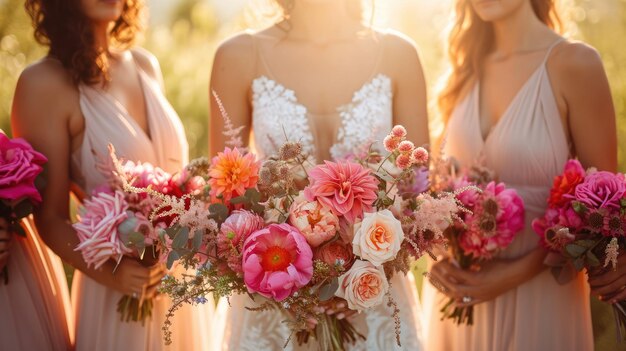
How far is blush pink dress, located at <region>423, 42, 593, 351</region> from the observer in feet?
11.7

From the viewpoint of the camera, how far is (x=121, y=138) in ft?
11.7

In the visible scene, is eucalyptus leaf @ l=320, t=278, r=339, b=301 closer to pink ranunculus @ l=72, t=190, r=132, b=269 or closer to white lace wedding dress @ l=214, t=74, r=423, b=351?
white lace wedding dress @ l=214, t=74, r=423, b=351

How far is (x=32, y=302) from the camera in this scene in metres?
3.45

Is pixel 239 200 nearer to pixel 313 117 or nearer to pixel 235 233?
pixel 235 233

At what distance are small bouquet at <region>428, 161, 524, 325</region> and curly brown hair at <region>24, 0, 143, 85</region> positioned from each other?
177cm

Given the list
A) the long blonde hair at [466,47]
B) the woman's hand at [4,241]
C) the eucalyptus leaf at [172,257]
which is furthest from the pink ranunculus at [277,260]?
the long blonde hair at [466,47]

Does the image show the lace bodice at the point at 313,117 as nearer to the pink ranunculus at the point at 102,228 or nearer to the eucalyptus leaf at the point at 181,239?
the pink ranunculus at the point at 102,228

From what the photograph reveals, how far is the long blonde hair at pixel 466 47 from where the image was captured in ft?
12.9

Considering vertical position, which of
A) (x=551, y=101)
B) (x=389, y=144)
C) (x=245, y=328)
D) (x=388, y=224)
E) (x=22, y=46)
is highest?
(x=389, y=144)

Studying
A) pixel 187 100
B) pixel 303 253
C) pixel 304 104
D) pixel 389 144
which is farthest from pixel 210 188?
pixel 187 100

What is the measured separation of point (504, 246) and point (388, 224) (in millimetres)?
1201

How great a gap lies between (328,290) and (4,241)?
168cm

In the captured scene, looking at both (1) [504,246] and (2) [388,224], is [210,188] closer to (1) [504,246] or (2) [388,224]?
(2) [388,224]

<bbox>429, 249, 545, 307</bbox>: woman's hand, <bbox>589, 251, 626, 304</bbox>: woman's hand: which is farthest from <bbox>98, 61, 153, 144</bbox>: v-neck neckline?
<bbox>589, 251, 626, 304</bbox>: woman's hand
